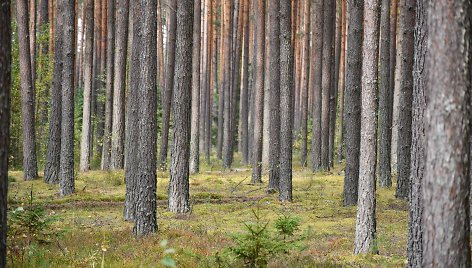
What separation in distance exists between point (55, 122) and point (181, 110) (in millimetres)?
6028

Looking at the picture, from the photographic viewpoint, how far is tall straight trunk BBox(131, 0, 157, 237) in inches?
455

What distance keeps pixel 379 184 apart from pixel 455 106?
16.7 m

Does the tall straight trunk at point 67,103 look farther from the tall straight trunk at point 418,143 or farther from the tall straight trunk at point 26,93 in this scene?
the tall straight trunk at point 418,143

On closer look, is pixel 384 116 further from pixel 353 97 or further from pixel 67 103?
pixel 67 103

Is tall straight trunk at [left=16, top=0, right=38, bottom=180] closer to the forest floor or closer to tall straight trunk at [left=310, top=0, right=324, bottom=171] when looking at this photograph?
the forest floor

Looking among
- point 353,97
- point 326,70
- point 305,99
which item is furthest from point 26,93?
point 305,99

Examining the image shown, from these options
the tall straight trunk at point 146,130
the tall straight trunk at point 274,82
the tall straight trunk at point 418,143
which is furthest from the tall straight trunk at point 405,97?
the tall straight trunk at point 418,143

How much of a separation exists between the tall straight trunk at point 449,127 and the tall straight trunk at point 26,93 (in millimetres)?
18084

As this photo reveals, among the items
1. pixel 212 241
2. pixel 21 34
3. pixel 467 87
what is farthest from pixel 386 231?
pixel 21 34

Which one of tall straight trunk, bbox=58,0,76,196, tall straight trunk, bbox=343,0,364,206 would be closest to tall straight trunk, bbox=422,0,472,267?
tall straight trunk, bbox=343,0,364,206

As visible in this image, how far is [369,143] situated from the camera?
1016cm

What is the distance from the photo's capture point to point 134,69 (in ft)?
44.5

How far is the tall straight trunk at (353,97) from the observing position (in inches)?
637

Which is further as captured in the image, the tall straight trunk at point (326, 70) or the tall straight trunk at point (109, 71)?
the tall straight trunk at point (109, 71)
